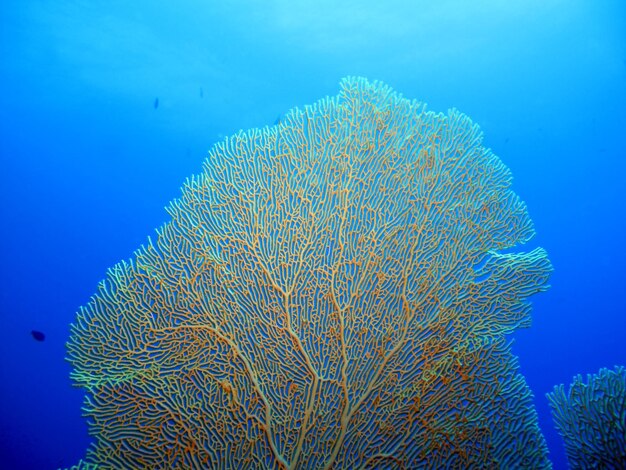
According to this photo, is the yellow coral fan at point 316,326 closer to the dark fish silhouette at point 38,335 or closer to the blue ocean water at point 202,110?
the blue ocean water at point 202,110

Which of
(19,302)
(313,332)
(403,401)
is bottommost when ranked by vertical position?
(403,401)

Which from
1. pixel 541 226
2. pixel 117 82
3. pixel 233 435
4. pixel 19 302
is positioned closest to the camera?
pixel 233 435

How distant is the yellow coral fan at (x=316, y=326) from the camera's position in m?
3.07

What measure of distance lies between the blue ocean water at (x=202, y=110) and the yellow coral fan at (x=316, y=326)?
358 inches

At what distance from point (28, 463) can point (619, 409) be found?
14.7m

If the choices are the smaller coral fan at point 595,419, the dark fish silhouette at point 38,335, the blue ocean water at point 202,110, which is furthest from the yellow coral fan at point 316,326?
the dark fish silhouette at point 38,335

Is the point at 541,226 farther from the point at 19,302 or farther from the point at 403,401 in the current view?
the point at 19,302

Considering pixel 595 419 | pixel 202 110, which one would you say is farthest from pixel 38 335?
pixel 595 419

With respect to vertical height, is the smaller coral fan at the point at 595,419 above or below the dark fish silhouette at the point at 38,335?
below

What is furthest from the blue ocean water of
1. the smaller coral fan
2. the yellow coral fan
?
the smaller coral fan

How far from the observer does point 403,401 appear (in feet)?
10.3

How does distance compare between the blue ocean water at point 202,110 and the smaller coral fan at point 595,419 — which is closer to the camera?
the smaller coral fan at point 595,419

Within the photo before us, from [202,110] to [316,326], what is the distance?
11233 millimetres

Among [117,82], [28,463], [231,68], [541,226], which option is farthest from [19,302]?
[541,226]
